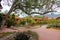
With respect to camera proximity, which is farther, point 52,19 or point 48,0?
point 52,19

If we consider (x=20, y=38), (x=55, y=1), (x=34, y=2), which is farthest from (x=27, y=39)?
(x=55, y=1)

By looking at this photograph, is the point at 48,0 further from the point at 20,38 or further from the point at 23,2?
the point at 20,38

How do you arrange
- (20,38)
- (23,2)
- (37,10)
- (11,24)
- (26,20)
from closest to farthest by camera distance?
(20,38)
(23,2)
(37,10)
(11,24)
(26,20)

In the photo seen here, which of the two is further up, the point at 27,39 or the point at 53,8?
the point at 53,8

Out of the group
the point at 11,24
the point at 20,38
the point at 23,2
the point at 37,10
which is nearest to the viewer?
the point at 20,38

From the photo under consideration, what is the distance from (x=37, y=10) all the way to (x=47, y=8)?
462 millimetres

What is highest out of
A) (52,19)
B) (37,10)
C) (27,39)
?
(37,10)

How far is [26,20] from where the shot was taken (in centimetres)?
1672

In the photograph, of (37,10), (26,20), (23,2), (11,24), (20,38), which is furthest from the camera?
(26,20)

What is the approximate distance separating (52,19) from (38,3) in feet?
32.6

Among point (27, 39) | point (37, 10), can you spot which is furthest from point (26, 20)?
point (27, 39)

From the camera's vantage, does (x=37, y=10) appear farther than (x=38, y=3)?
Yes

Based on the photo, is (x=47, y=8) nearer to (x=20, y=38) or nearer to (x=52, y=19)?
(x=20, y=38)

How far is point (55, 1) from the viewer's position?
26.1 feet
